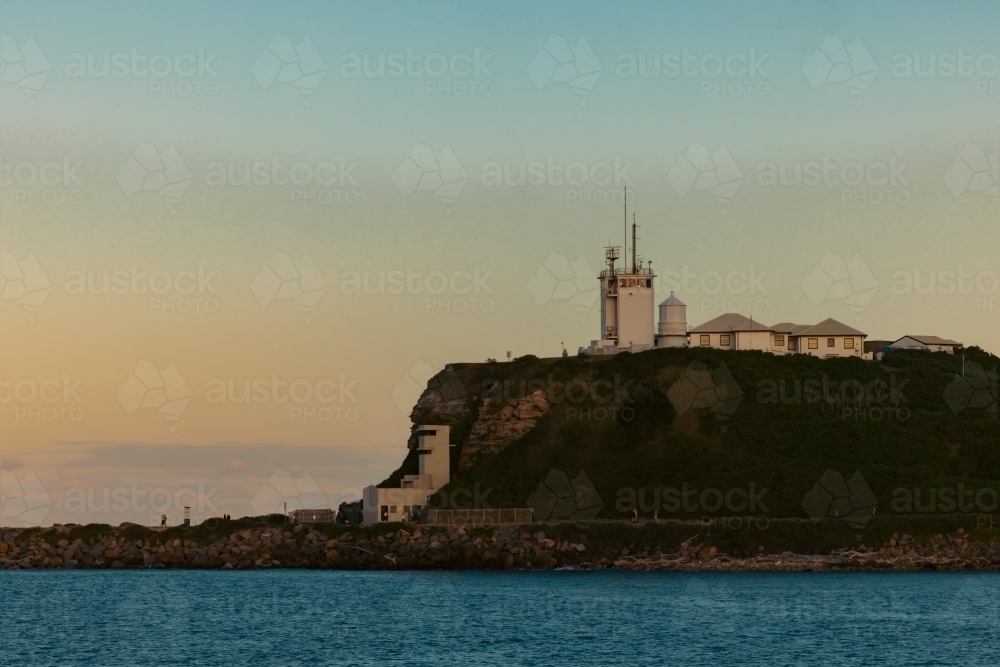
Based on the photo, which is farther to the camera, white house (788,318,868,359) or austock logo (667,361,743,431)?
white house (788,318,868,359)

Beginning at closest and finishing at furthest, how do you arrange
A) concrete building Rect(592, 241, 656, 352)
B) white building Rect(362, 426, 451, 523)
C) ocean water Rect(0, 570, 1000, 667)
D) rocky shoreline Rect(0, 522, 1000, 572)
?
ocean water Rect(0, 570, 1000, 667) < rocky shoreline Rect(0, 522, 1000, 572) < white building Rect(362, 426, 451, 523) < concrete building Rect(592, 241, 656, 352)

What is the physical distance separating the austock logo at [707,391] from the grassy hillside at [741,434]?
0.12 m

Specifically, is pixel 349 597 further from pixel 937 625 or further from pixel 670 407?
pixel 670 407

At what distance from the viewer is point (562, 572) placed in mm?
85562

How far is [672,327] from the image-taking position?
117250 mm

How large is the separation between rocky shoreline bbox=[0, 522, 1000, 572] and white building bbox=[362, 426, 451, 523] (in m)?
4.24

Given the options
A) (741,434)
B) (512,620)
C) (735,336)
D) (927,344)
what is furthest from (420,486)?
(927,344)

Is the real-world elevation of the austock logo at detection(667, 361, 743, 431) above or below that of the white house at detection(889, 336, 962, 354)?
below

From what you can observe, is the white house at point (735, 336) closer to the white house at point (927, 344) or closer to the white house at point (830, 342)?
the white house at point (830, 342)

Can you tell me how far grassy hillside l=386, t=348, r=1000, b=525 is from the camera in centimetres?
9275

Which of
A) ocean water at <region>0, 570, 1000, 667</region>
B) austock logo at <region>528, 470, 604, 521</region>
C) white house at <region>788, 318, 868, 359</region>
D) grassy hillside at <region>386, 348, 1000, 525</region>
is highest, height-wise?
white house at <region>788, 318, 868, 359</region>

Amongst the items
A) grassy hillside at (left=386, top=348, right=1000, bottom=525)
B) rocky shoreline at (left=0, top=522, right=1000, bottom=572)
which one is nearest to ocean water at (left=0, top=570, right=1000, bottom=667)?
rocky shoreline at (left=0, top=522, right=1000, bottom=572)

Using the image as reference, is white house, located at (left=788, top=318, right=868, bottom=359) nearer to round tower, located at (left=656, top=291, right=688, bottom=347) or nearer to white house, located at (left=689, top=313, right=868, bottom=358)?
white house, located at (left=689, top=313, right=868, bottom=358)

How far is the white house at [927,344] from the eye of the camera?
122 metres
